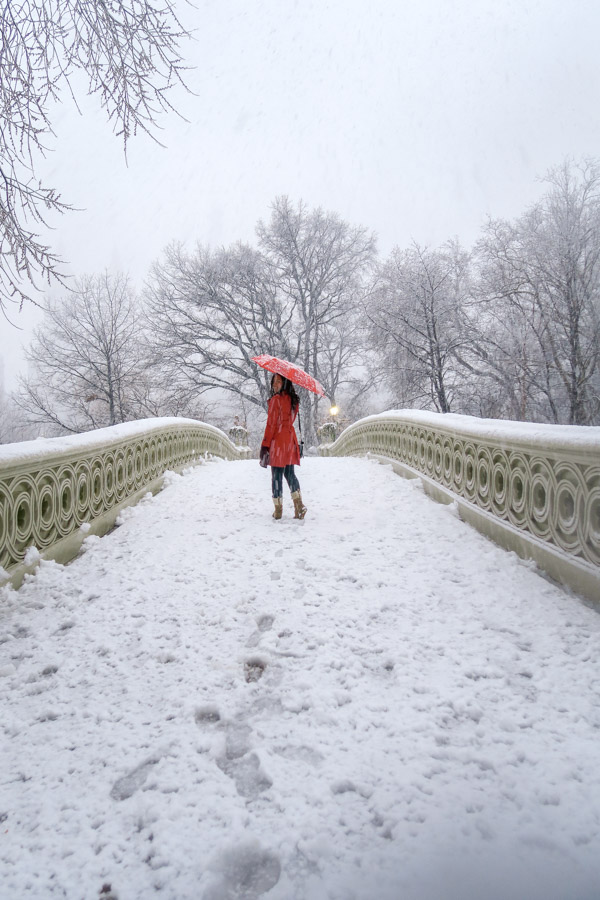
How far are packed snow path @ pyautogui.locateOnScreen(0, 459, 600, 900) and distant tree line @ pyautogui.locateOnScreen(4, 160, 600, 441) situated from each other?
1376cm

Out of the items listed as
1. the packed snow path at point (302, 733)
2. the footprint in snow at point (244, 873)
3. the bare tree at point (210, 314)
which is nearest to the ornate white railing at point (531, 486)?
the packed snow path at point (302, 733)

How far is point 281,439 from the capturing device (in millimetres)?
5383

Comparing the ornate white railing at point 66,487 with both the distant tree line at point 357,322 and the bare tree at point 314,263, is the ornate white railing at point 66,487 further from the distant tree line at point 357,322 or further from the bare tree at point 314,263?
the bare tree at point 314,263

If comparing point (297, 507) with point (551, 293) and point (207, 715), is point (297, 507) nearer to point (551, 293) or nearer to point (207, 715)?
point (207, 715)

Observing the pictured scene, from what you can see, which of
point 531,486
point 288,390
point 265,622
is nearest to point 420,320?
point 288,390

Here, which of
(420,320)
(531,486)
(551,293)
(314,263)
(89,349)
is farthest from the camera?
(314,263)

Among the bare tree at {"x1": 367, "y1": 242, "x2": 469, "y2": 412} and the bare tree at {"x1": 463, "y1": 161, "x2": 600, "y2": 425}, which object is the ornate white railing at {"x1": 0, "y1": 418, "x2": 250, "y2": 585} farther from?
the bare tree at {"x1": 367, "y1": 242, "x2": 469, "y2": 412}

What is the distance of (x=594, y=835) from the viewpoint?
1491 mm

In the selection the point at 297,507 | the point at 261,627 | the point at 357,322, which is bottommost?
the point at 261,627

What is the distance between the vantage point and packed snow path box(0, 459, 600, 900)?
146cm

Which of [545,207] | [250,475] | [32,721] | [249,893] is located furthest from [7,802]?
[545,207]

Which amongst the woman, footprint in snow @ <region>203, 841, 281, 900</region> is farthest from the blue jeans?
footprint in snow @ <region>203, 841, 281, 900</region>

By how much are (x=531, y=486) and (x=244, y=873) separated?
9.84 feet

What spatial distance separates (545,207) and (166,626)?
2075cm
